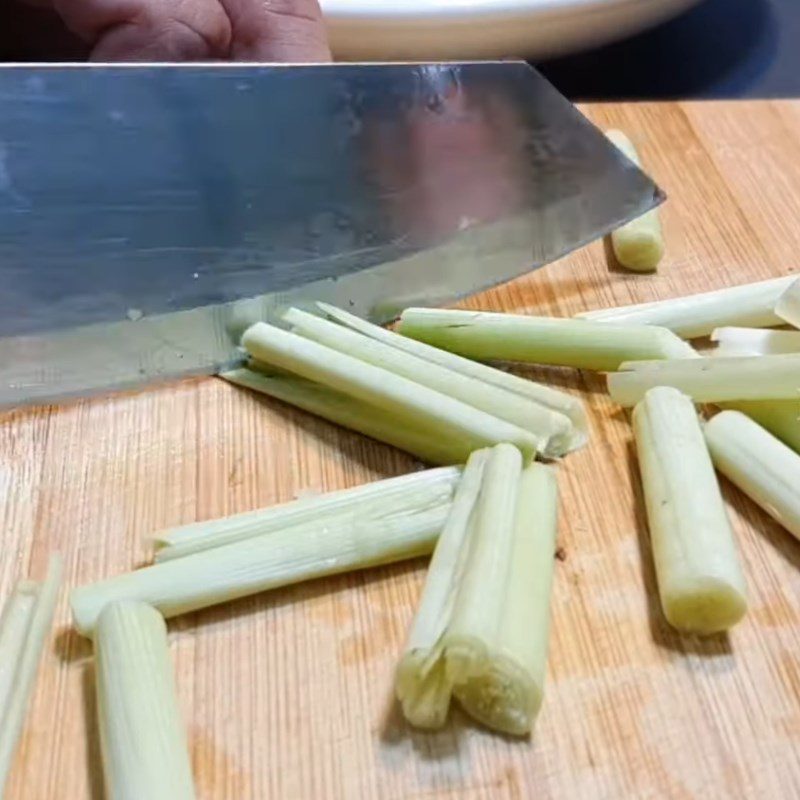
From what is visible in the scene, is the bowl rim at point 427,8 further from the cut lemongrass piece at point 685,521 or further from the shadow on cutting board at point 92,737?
the shadow on cutting board at point 92,737

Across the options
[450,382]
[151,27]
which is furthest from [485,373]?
[151,27]

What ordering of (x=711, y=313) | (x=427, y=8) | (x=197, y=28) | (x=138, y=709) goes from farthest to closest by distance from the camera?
(x=427, y=8) → (x=197, y=28) → (x=711, y=313) → (x=138, y=709)

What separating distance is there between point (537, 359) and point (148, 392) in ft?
1.20

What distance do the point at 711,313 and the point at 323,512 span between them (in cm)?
45

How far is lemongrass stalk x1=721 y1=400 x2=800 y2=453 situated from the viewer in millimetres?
981

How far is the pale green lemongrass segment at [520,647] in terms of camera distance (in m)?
0.78

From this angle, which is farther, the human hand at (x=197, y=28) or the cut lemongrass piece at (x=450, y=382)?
the human hand at (x=197, y=28)

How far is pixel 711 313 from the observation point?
3.67ft

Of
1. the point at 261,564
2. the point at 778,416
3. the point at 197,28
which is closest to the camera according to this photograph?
the point at 261,564

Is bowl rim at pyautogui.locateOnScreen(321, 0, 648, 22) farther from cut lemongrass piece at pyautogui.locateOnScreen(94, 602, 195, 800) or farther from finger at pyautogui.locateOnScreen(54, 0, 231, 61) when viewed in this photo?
cut lemongrass piece at pyautogui.locateOnScreen(94, 602, 195, 800)

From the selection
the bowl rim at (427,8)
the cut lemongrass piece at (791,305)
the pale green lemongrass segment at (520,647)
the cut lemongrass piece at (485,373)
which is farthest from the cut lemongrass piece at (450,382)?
the bowl rim at (427,8)

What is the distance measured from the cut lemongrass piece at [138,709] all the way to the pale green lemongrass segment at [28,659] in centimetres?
5

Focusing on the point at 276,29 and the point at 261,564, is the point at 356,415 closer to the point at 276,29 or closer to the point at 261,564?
the point at 261,564

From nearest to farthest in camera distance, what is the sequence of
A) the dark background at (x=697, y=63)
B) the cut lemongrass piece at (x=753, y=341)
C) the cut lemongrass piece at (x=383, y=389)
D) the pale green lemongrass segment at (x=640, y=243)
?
the cut lemongrass piece at (x=383, y=389) → the cut lemongrass piece at (x=753, y=341) → the pale green lemongrass segment at (x=640, y=243) → the dark background at (x=697, y=63)
